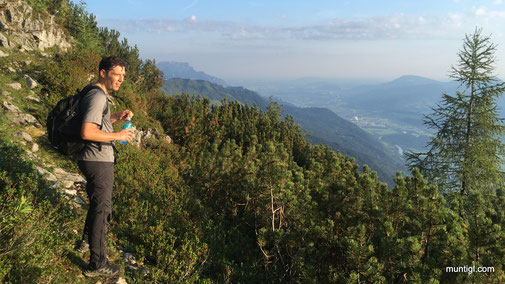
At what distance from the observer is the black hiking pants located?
3.00 metres

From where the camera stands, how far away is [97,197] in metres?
3.03

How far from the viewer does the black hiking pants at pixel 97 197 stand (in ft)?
9.84

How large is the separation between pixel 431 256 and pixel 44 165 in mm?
7610

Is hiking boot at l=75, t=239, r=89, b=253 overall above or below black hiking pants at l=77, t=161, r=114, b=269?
below

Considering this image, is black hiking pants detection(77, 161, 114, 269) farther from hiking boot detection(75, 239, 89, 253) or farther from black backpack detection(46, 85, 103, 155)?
hiking boot detection(75, 239, 89, 253)

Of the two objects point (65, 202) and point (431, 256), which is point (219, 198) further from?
point (431, 256)

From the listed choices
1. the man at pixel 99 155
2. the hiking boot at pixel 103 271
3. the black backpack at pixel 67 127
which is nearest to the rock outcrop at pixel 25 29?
the black backpack at pixel 67 127

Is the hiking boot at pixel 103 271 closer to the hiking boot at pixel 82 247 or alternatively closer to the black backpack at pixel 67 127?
the hiking boot at pixel 82 247

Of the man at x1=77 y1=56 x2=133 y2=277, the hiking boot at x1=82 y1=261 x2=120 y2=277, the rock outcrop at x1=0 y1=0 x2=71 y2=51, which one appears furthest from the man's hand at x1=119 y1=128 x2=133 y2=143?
the rock outcrop at x1=0 y1=0 x2=71 y2=51

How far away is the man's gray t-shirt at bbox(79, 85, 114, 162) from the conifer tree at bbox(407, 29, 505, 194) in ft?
49.4

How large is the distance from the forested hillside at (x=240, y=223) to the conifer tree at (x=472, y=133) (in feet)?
29.0

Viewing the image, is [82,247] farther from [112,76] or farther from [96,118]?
[112,76]

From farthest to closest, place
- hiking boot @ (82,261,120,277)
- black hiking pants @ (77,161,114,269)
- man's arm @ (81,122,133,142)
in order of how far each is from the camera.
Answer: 1. hiking boot @ (82,261,120,277)
2. black hiking pants @ (77,161,114,269)
3. man's arm @ (81,122,133,142)

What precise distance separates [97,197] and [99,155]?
505 millimetres
